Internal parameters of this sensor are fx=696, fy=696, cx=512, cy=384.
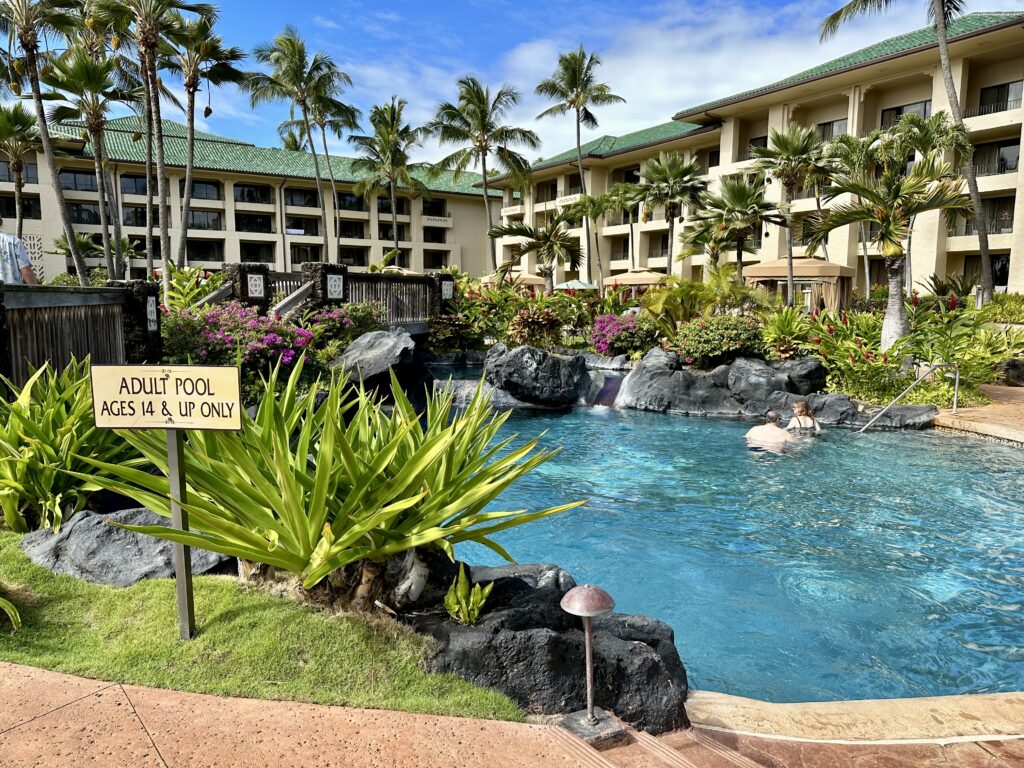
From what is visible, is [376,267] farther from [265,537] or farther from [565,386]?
[265,537]

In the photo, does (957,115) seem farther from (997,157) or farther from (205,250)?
(205,250)

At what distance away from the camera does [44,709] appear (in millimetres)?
2875

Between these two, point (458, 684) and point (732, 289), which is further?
point (732, 289)

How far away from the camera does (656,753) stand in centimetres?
295

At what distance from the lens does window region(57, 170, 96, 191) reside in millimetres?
42656

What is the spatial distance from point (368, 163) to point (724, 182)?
29.1 meters

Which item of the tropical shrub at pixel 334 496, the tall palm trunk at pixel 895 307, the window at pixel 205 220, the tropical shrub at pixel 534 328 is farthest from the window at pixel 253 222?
the tropical shrub at pixel 334 496

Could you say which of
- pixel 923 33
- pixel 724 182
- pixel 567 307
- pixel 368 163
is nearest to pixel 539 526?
pixel 567 307

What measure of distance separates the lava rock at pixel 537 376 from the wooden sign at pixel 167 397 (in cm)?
1397

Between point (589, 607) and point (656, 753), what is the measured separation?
0.66 metres

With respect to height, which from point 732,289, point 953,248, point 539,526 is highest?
point 953,248

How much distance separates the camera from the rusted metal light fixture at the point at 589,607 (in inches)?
119

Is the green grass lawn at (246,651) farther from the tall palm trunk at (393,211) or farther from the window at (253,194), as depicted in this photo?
the window at (253,194)

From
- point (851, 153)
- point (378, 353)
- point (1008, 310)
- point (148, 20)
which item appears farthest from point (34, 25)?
point (1008, 310)
